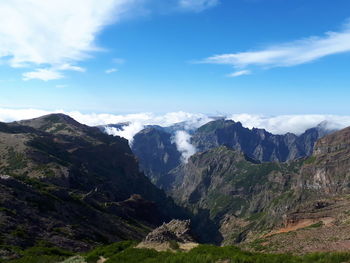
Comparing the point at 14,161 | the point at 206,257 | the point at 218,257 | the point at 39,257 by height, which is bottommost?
the point at 39,257

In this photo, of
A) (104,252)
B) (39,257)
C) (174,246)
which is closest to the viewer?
(104,252)

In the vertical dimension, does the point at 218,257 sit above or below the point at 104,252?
above

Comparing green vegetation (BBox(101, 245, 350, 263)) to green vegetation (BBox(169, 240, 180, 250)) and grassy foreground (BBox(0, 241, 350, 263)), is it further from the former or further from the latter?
green vegetation (BBox(169, 240, 180, 250))

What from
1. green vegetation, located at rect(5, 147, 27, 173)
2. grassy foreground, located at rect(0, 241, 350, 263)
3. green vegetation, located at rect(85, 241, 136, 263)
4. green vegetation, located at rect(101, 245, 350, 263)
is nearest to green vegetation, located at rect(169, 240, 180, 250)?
grassy foreground, located at rect(0, 241, 350, 263)

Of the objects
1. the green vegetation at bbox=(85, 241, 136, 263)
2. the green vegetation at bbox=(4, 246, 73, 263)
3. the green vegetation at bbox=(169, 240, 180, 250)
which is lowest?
the green vegetation at bbox=(4, 246, 73, 263)

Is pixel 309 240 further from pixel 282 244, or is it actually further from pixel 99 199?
pixel 99 199

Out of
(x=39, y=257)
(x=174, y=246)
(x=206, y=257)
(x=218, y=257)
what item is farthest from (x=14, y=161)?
(x=218, y=257)

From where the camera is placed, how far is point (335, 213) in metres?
85.7

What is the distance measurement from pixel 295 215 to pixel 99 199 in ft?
259

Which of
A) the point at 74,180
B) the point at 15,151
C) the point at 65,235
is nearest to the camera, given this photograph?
the point at 65,235

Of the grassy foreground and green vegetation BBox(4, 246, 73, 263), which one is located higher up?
the grassy foreground

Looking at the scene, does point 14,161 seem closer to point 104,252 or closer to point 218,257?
point 104,252

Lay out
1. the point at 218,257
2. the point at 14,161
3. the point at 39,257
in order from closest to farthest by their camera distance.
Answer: the point at 218,257 → the point at 39,257 → the point at 14,161

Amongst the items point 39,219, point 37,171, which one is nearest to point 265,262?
point 39,219
